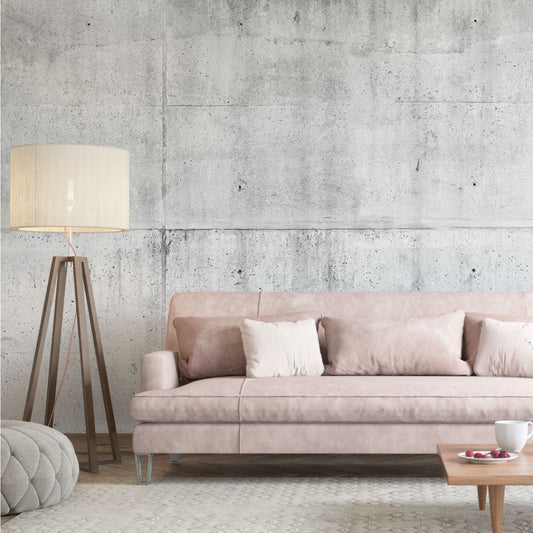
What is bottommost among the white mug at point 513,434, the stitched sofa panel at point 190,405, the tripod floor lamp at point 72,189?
the stitched sofa panel at point 190,405

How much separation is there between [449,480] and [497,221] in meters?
2.81

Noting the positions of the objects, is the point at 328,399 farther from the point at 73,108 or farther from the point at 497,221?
the point at 73,108

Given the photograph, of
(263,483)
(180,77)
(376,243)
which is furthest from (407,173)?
(263,483)

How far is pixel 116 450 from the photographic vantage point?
4.34m

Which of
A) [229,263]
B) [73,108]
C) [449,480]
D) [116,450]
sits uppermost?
[73,108]

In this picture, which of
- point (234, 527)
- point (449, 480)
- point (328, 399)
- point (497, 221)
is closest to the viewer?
point (449, 480)

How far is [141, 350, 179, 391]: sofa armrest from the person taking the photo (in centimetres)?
389

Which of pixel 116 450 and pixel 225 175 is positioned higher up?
pixel 225 175

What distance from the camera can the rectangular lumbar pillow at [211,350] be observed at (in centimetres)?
421

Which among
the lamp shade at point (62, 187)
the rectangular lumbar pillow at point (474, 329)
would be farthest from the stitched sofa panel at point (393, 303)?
the lamp shade at point (62, 187)

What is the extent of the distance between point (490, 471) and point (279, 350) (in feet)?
5.31

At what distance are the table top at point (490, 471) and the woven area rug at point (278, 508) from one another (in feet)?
0.95

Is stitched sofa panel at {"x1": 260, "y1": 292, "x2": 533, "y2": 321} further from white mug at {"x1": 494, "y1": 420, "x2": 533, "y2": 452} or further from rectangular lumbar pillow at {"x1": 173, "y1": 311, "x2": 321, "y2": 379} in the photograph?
white mug at {"x1": 494, "y1": 420, "x2": 533, "y2": 452}

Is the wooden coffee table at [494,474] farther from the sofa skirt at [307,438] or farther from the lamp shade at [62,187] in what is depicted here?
the lamp shade at [62,187]
